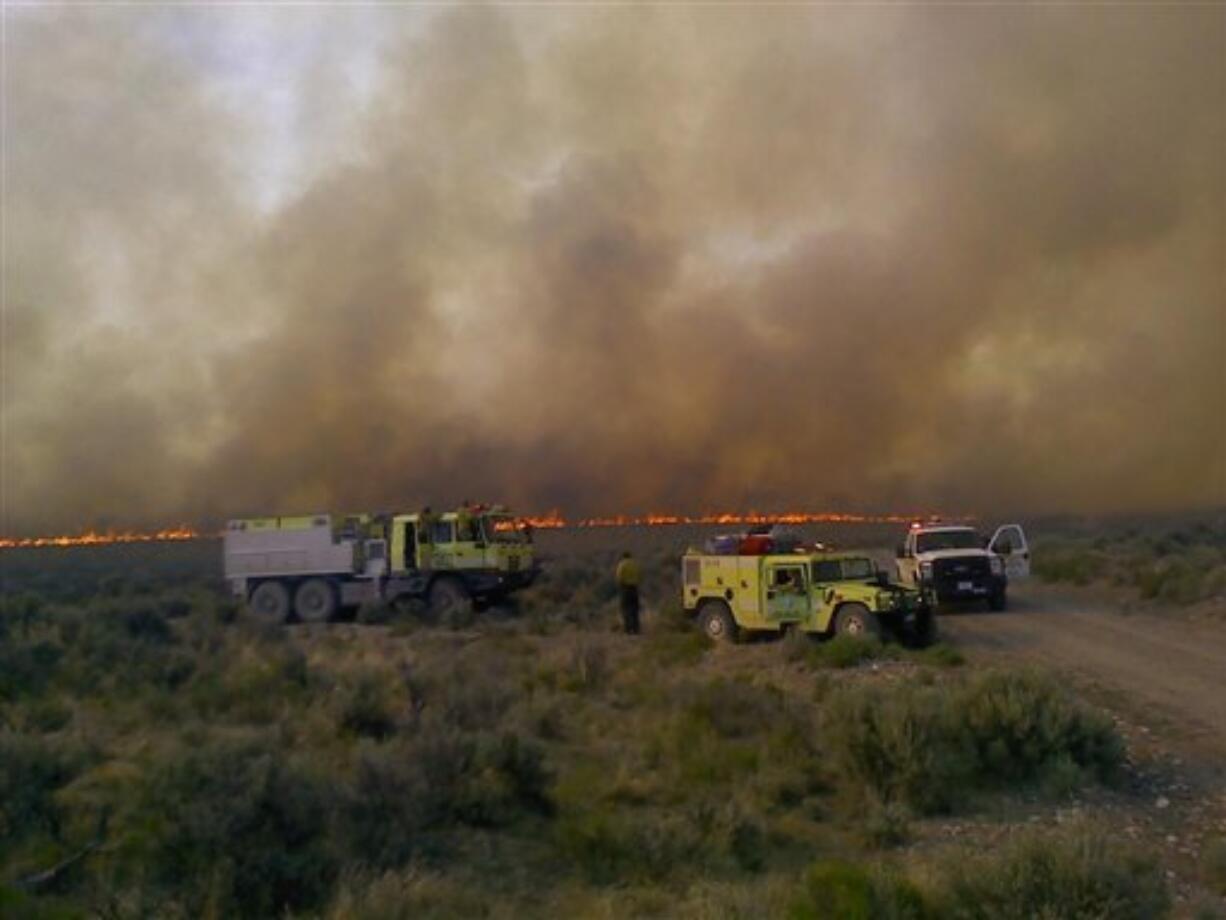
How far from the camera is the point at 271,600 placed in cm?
3100

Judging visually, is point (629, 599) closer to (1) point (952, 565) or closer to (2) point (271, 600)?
(1) point (952, 565)

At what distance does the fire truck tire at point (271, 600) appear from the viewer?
30797 millimetres

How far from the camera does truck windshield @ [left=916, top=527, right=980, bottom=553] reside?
2783 cm

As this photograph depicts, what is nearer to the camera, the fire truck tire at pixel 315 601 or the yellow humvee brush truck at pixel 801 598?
the yellow humvee brush truck at pixel 801 598

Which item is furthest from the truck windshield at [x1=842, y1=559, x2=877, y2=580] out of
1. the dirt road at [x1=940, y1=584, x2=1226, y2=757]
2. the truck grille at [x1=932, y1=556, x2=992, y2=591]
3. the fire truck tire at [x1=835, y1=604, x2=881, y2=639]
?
the truck grille at [x1=932, y1=556, x2=992, y2=591]

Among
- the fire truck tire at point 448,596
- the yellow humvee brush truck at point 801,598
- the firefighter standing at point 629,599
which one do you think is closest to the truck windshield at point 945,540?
the yellow humvee brush truck at point 801,598

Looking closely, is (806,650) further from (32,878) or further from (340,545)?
(340,545)

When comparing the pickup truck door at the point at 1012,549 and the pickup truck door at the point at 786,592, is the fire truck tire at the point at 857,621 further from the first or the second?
the pickup truck door at the point at 1012,549

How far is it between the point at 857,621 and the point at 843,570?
158 cm

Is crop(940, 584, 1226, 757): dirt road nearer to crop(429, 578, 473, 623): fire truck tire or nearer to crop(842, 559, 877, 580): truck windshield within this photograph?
crop(842, 559, 877, 580): truck windshield

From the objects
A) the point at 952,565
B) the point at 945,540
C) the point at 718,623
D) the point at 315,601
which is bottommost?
the point at 718,623

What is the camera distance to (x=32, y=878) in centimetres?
775

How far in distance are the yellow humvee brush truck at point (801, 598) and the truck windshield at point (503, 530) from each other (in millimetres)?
8973

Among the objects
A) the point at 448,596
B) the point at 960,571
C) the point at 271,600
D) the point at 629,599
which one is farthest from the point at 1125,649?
the point at 271,600
